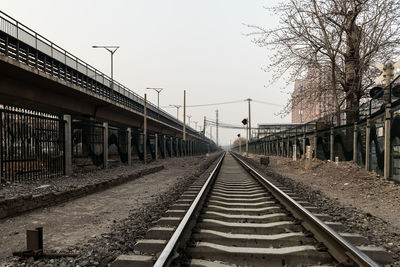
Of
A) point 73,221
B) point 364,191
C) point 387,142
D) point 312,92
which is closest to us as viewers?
point 73,221

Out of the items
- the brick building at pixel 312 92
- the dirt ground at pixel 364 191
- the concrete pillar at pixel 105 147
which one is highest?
the brick building at pixel 312 92

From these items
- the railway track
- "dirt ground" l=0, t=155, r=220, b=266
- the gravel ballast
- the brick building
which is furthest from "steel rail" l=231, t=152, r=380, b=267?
the brick building

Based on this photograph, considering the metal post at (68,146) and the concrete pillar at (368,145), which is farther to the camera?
the metal post at (68,146)

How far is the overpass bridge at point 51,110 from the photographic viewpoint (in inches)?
381

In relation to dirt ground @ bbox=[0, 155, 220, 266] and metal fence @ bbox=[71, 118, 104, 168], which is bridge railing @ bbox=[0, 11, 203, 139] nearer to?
metal fence @ bbox=[71, 118, 104, 168]

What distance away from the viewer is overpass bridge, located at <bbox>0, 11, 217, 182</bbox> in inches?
381

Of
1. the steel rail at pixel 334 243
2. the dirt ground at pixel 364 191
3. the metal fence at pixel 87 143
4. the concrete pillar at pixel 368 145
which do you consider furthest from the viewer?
the metal fence at pixel 87 143

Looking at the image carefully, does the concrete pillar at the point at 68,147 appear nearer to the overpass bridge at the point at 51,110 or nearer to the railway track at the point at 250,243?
the overpass bridge at the point at 51,110

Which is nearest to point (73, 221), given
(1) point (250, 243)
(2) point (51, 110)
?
(1) point (250, 243)

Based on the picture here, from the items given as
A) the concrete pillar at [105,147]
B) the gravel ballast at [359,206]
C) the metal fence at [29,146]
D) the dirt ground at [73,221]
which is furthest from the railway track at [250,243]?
the concrete pillar at [105,147]

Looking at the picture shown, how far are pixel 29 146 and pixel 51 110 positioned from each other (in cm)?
1504

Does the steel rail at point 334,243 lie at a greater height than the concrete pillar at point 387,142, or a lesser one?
lesser

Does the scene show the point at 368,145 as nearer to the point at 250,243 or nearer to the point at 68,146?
the point at 250,243

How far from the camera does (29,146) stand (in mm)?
10070
